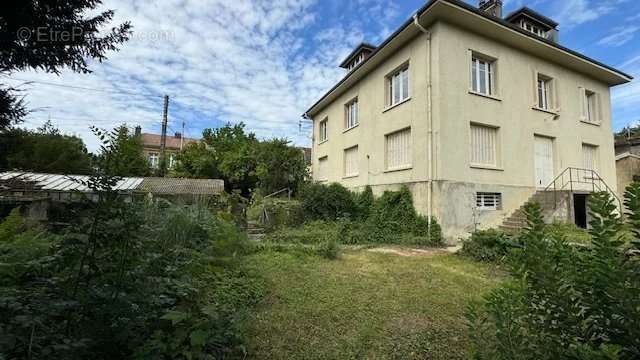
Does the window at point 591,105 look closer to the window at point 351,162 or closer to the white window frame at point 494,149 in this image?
the white window frame at point 494,149

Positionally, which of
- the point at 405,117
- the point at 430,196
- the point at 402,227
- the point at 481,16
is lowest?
the point at 402,227

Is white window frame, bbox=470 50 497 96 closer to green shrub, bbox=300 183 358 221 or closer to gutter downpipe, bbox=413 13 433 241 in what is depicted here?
gutter downpipe, bbox=413 13 433 241

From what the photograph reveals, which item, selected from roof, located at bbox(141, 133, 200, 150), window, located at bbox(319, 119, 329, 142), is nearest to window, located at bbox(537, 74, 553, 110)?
window, located at bbox(319, 119, 329, 142)

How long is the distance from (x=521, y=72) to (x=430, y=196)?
20.3ft

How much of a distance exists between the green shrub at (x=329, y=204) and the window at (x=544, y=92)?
27.6ft

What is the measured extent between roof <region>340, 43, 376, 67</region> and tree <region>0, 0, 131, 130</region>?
13.3 meters

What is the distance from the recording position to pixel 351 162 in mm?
15305

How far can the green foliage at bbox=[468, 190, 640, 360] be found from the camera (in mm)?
1340

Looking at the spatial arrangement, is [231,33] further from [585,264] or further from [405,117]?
[585,264]

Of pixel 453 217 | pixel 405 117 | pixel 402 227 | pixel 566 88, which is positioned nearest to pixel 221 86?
pixel 405 117

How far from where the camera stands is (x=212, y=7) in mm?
8359

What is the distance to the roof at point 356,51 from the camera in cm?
1627

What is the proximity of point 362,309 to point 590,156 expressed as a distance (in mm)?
14823

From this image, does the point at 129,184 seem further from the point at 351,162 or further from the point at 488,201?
the point at 488,201
